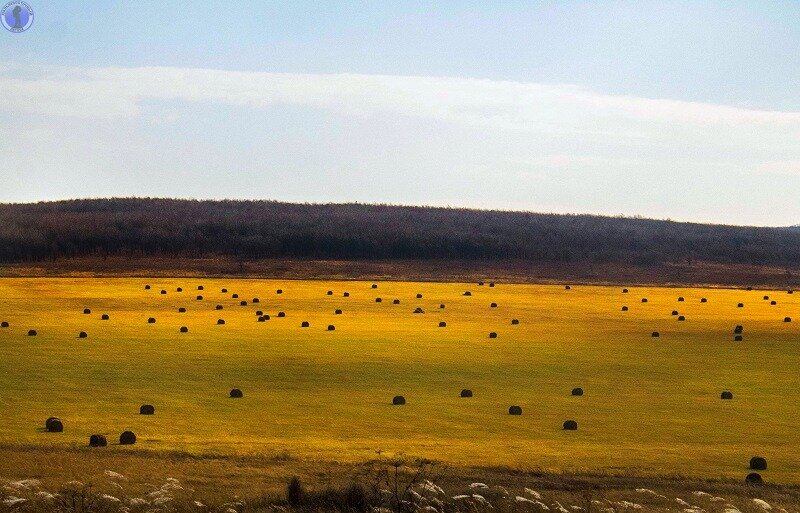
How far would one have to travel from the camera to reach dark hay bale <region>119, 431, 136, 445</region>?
78.1 ft

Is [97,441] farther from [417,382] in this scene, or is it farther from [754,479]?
[417,382]

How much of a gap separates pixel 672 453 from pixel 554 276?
7892 cm

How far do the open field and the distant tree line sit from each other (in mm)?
53333

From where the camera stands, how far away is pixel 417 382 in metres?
35.1

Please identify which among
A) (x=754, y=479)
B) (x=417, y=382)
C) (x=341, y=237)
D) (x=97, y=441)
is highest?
(x=341, y=237)

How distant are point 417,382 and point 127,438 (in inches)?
497

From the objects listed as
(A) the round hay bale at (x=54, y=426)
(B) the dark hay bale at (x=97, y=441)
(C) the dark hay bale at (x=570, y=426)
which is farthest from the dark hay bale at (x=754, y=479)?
(A) the round hay bale at (x=54, y=426)

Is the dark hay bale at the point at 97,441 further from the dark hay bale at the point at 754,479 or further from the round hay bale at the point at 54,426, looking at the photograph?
the dark hay bale at the point at 754,479

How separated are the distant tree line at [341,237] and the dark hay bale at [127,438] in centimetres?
8541

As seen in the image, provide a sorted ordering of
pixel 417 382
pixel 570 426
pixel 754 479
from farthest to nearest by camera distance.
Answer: pixel 417 382
pixel 570 426
pixel 754 479

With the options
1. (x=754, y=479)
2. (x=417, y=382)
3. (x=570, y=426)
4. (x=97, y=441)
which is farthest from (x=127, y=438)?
(x=417, y=382)

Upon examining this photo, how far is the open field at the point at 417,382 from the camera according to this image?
81.5ft

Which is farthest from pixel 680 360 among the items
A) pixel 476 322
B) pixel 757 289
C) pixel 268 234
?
pixel 268 234

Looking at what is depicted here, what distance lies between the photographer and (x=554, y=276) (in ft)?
339
